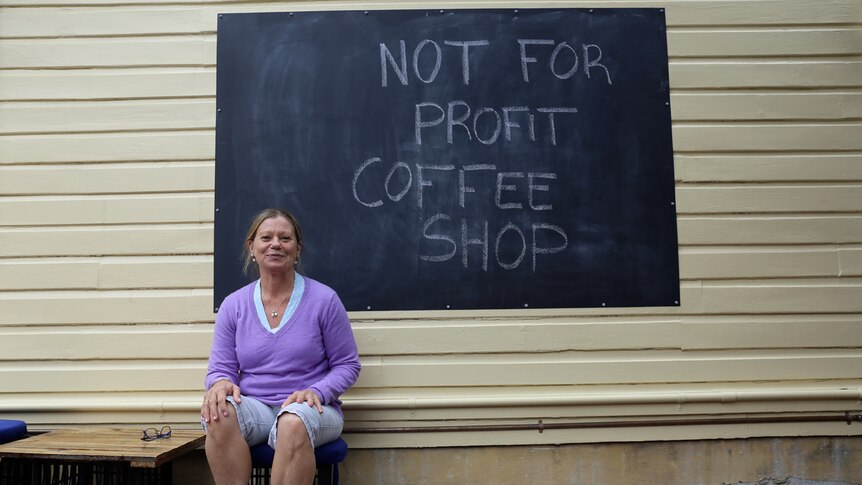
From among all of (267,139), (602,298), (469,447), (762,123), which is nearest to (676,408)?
(602,298)

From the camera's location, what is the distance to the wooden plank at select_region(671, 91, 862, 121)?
10.8 feet

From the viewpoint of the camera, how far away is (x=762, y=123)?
10.8 ft

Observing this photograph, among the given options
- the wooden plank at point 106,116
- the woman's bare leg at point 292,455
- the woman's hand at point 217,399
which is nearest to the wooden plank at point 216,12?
the wooden plank at point 106,116

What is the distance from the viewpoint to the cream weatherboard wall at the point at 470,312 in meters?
3.18

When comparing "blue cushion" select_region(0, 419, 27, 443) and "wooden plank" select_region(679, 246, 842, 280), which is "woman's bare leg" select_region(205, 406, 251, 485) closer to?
"blue cushion" select_region(0, 419, 27, 443)

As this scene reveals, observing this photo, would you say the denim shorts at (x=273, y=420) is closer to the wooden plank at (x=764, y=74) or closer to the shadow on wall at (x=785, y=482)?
the shadow on wall at (x=785, y=482)

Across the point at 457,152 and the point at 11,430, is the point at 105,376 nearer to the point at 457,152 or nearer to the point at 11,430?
the point at 11,430

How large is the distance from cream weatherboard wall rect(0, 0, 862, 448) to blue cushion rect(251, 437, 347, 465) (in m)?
0.43

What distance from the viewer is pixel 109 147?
3.28 meters

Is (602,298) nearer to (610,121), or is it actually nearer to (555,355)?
(555,355)

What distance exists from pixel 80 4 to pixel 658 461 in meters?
3.61

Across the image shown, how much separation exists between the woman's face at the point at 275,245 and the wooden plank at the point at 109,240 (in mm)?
477

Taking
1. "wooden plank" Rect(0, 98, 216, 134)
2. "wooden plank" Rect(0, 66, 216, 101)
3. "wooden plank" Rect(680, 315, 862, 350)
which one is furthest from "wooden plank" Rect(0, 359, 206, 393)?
"wooden plank" Rect(680, 315, 862, 350)

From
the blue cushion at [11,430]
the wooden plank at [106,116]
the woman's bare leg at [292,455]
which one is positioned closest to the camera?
the woman's bare leg at [292,455]
